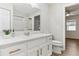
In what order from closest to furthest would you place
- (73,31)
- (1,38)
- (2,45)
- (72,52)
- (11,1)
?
(2,45), (1,38), (11,1), (72,52), (73,31)

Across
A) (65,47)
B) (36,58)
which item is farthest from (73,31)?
(36,58)

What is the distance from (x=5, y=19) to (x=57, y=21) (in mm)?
908

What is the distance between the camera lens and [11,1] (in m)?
1.60

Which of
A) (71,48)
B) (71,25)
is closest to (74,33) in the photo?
(71,25)

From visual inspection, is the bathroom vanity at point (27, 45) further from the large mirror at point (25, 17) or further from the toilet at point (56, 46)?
the large mirror at point (25, 17)

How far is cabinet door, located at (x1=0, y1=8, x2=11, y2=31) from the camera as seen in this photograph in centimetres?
152

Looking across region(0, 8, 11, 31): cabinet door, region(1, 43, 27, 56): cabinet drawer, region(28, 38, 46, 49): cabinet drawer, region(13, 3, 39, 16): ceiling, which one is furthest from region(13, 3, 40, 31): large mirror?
region(1, 43, 27, 56): cabinet drawer

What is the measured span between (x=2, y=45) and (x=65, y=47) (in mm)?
1136

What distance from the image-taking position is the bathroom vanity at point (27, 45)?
1.34 m

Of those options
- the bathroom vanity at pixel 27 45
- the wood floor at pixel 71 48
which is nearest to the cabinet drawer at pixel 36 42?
the bathroom vanity at pixel 27 45

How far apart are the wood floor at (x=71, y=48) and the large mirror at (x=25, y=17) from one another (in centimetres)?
66

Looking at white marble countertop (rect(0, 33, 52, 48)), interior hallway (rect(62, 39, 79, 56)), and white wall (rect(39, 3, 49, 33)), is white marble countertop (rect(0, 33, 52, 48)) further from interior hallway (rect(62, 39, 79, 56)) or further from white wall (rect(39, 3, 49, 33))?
interior hallway (rect(62, 39, 79, 56))

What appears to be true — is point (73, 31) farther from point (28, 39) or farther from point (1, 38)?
point (1, 38)

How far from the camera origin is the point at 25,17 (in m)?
1.73
